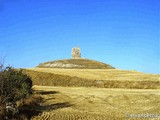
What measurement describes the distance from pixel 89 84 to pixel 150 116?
87.6 ft

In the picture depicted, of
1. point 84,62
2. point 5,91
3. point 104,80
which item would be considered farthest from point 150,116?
point 84,62

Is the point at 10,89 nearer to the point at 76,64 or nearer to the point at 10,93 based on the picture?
the point at 10,93

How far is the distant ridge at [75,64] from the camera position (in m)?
63.7

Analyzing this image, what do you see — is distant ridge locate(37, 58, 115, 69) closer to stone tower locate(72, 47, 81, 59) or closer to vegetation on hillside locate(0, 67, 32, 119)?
stone tower locate(72, 47, 81, 59)

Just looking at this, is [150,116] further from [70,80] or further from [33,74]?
[33,74]

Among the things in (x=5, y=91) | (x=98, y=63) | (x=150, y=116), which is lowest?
(x=150, y=116)

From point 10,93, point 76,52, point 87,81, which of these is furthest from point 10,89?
point 76,52

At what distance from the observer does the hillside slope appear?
209 feet

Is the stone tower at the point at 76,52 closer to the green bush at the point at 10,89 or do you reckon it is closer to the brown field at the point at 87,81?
the brown field at the point at 87,81

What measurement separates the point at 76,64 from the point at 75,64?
185 mm

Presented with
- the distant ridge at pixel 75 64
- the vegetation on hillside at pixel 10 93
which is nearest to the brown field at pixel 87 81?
the distant ridge at pixel 75 64

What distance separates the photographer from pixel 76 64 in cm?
6419

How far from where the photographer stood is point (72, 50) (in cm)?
→ 7050

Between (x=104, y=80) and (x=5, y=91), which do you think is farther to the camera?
(x=104, y=80)
